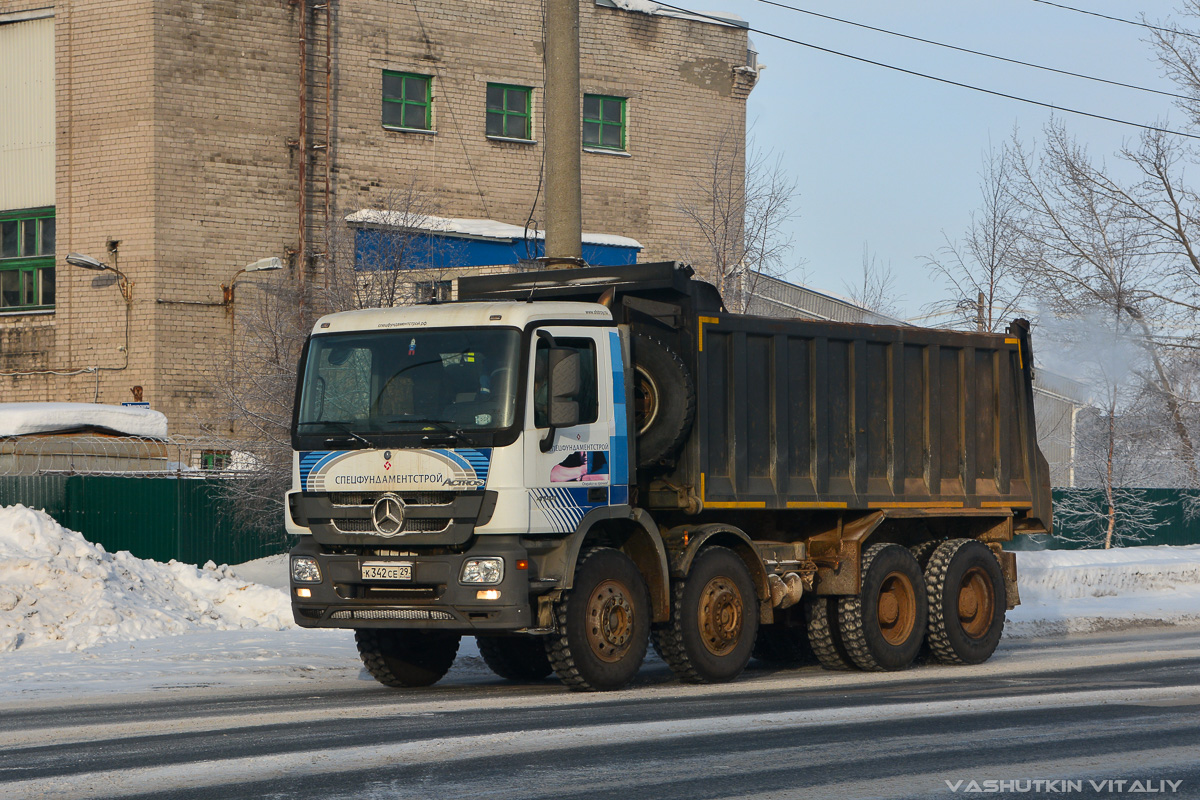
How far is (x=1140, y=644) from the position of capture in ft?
51.9

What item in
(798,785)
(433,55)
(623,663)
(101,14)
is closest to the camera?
(798,785)

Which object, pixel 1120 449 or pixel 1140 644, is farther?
pixel 1120 449

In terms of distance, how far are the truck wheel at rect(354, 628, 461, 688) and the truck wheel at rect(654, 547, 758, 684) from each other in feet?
5.96

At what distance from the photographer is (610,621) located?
11055 mm

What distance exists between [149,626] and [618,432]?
6601 mm

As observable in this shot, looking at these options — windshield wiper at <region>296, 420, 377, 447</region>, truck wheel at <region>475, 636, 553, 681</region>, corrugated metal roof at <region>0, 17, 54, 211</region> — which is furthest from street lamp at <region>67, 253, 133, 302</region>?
windshield wiper at <region>296, 420, 377, 447</region>

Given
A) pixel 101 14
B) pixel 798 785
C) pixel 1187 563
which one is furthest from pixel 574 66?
pixel 101 14

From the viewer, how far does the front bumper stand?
1036 centimetres

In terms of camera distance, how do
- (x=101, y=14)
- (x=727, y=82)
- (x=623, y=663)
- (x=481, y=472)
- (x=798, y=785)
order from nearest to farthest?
(x=798, y=785)
(x=481, y=472)
(x=623, y=663)
(x=101, y=14)
(x=727, y=82)

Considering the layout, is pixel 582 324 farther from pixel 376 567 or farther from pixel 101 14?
pixel 101 14

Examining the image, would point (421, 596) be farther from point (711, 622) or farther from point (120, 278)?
point (120, 278)

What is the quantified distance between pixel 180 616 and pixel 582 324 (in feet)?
23.7

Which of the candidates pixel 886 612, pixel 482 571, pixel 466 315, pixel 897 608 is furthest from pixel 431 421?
pixel 897 608

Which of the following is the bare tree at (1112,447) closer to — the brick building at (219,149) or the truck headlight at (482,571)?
the brick building at (219,149)
